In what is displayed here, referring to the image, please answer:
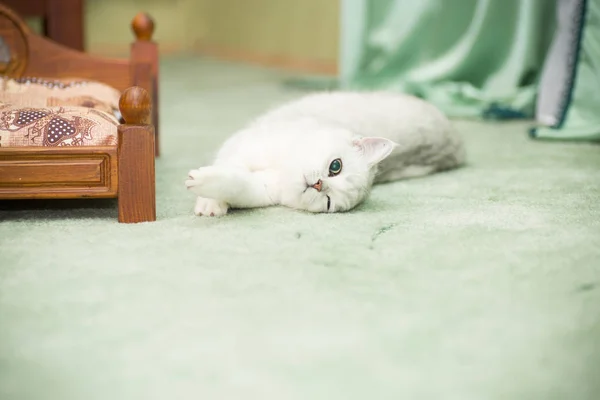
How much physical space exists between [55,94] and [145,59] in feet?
1.45

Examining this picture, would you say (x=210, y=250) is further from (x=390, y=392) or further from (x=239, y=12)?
(x=239, y=12)

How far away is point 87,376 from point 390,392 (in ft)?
1.29

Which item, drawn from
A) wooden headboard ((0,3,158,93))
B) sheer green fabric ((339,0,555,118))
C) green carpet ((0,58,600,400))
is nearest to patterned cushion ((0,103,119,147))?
green carpet ((0,58,600,400))

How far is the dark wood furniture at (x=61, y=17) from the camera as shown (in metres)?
2.47

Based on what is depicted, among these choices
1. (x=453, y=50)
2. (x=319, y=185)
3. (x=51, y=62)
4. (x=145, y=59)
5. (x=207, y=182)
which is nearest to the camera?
(x=207, y=182)

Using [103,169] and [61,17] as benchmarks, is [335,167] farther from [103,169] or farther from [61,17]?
[61,17]

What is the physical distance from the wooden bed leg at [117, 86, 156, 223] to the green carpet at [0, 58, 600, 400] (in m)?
0.07

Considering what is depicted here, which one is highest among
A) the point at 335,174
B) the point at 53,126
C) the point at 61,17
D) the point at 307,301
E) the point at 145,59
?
the point at 61,17

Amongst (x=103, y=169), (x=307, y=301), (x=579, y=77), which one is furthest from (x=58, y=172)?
(x=579, y=77)

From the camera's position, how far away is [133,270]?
4.01 feet

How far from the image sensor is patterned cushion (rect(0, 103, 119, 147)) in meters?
1.46

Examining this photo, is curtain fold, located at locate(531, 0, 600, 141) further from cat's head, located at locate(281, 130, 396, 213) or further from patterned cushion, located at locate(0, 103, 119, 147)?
patterned cushion, located at locate(0, 103, 119, 147)

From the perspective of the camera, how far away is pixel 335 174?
1560 mm

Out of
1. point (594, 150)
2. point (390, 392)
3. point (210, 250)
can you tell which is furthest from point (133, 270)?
point (594, 150)
